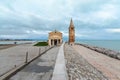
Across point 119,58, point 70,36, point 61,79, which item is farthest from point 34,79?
point 70,36

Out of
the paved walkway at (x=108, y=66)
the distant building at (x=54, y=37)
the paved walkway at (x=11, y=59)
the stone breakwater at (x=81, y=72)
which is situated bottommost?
the paved walkway at (x=108, y=66)

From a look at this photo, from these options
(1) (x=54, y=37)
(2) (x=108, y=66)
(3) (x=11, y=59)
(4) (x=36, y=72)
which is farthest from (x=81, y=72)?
(1) (x=54, y=37)

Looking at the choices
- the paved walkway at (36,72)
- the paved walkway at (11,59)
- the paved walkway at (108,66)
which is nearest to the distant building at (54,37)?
the paved walkway at (108,66)

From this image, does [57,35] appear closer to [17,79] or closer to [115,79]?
[115,79]

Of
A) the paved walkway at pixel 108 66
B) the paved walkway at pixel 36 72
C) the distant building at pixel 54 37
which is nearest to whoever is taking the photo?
the paved walkway at pixel 36 72

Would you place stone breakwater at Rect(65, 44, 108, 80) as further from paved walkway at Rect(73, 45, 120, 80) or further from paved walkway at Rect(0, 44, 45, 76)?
paved walkway at Rect(0, 44, 45, 76)

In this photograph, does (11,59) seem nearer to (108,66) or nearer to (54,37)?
(108,66)

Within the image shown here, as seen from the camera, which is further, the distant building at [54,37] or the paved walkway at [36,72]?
the distant building at [54,37]

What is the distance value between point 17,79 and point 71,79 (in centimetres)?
221

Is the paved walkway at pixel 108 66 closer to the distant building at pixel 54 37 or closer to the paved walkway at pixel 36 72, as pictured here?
the paved walkway at pixel 36 72

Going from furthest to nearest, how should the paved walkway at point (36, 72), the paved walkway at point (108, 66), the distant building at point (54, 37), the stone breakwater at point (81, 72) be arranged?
the distant building at point (54, 37) → the paved walkway at point (108, 66) → the stone breakwater at point (81, 72) → the paved walkway at point (36, 72)

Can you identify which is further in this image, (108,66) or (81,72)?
(108,66)

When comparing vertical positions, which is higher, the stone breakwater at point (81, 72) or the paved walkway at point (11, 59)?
the paved walkway at point (11, 59)

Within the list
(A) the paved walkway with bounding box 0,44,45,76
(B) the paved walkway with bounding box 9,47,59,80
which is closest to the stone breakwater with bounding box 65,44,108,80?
(B) the paved walkway with bounding box 9,47,59,80
